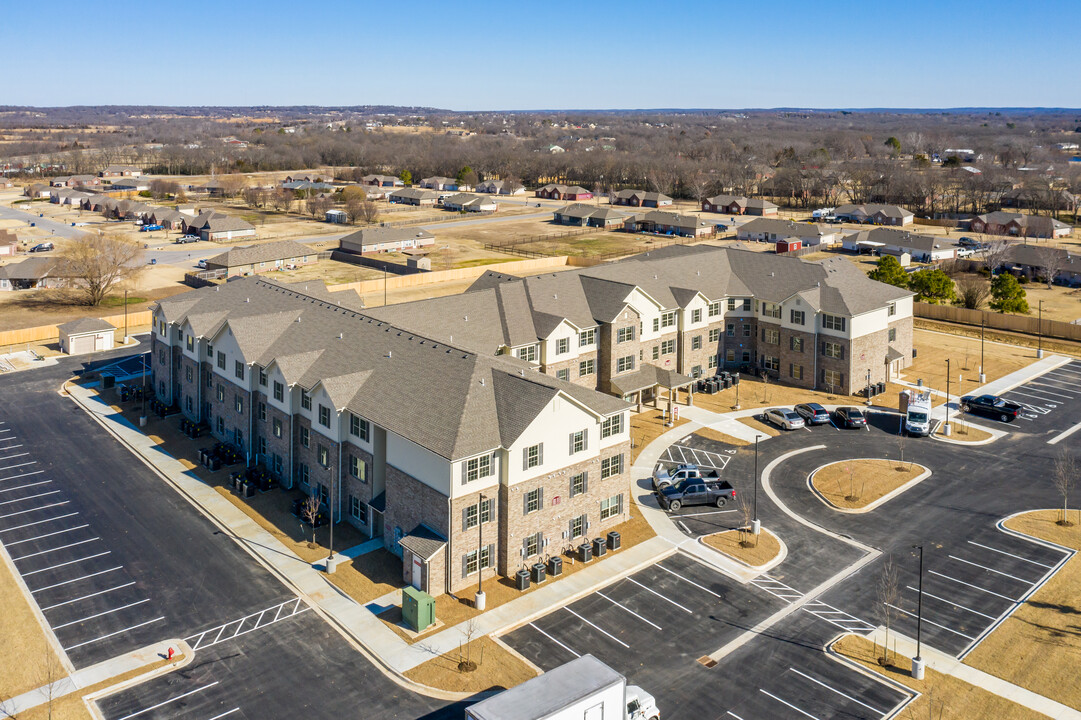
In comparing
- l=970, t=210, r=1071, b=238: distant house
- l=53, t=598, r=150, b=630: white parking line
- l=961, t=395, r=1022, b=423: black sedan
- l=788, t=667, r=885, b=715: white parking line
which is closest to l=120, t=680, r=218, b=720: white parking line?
l=53, t=598, r=150, b=630: white parking line

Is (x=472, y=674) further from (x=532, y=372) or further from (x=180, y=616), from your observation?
(x=532, y=372)

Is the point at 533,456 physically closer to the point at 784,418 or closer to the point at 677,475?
the point at 677,475

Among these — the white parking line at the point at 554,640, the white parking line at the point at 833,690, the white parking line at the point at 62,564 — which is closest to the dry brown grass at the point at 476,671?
the white parking line at the point at 554,640

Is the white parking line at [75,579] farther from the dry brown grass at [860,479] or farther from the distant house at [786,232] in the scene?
the distant house at [786,232]

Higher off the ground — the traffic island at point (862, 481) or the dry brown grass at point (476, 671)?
the traffic island at point (862, 481)

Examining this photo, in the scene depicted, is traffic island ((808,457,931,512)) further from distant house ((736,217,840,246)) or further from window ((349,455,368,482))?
distant house ((736,217,840,246))

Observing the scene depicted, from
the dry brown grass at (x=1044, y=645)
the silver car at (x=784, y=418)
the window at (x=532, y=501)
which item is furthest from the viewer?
the silver car at (x=784, y=418)

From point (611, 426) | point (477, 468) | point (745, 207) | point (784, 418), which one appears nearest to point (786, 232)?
point (745, 207)

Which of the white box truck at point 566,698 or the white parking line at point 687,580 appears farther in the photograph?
the white parking line at point 687,580
